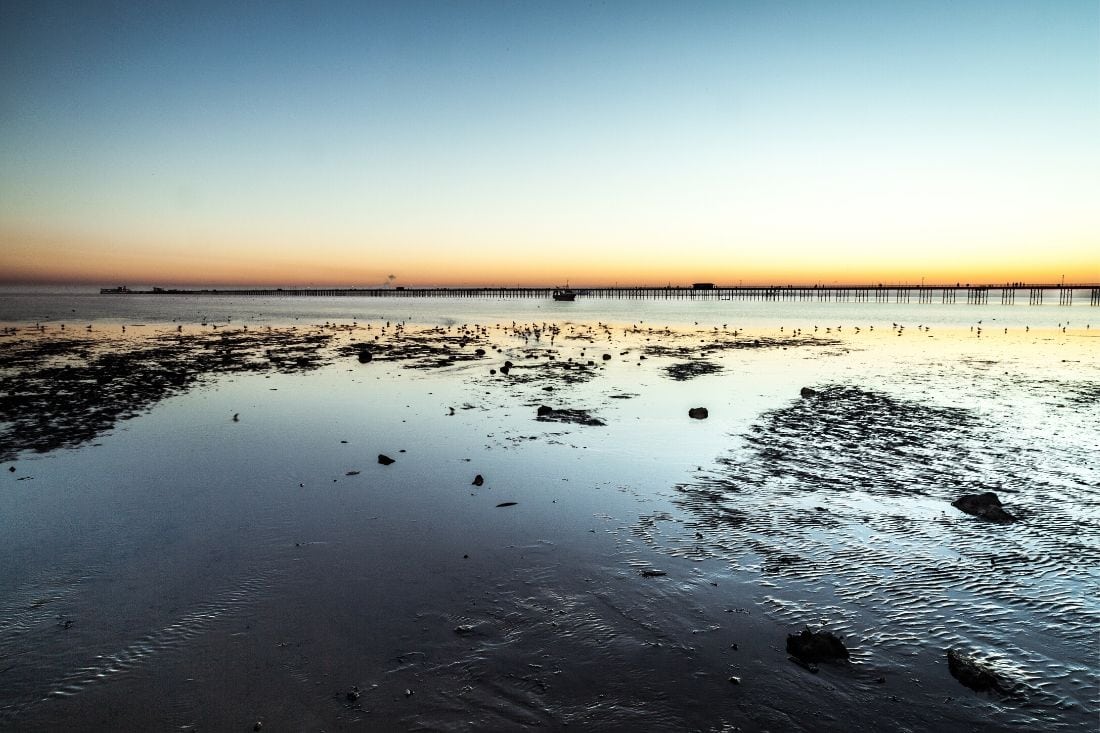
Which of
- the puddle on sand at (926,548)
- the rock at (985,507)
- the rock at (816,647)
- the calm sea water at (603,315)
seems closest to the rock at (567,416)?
the puddle on sand at (926,548)

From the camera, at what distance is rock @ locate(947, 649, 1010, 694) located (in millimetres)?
5375

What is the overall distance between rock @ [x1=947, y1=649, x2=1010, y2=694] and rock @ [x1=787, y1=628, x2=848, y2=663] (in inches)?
38.3

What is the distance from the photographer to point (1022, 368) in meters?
27.0

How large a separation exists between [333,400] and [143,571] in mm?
12222

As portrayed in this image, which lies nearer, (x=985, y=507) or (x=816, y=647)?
(x=816, y=647)

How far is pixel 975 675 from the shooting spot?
5.44m

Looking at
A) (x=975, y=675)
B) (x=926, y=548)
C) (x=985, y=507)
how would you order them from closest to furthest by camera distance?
1. (x=975, y=675)
2. (x=926, y=548)
3. (x=985, y=507)

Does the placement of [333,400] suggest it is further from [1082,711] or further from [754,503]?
[1082,711]

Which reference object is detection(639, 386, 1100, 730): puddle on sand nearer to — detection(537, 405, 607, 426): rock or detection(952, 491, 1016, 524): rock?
detection(952, 491, 1016, 524): rock

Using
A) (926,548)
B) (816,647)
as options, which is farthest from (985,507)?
(816,647)

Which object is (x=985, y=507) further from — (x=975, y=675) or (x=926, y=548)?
(x=975, y=675)

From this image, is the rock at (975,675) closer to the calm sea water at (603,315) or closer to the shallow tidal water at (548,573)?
the shallow tidal water at (548,573)

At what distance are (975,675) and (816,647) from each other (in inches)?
55.4

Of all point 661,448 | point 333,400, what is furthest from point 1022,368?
point 333,400
